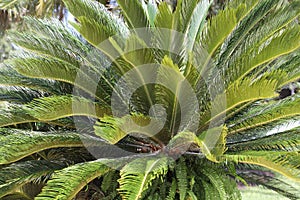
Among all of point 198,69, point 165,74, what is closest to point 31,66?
point 165,74

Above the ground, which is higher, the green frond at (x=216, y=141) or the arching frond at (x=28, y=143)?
the green frond at (x=216, y=141)

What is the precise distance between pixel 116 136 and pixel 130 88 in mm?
739

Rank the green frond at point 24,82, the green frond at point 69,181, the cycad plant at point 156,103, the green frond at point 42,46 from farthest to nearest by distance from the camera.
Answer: the green frond at point 24,82, the green frond at point 42,46, the cycad plant at point 156,103, the green frond at point 69,181

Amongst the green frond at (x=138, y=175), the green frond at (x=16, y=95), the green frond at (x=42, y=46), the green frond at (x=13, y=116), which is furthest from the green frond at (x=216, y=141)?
the green frond at (x=16, y=95)

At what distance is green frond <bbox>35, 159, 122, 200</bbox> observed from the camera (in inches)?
A: 95.9

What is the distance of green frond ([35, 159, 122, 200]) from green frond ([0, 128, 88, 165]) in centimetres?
36

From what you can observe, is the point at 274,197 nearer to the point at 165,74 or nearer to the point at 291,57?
the point at 291,57

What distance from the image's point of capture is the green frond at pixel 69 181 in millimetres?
2436

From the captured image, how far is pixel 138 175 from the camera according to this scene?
2.45m

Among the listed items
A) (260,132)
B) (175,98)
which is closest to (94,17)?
(175,98)

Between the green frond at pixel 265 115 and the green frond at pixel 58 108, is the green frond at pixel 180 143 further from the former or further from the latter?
the green frond at pixel 58 108

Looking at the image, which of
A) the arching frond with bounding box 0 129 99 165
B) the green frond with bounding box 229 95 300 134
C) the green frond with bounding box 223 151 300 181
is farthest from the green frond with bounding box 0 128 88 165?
the green frond with bounding box 229 95 300 134

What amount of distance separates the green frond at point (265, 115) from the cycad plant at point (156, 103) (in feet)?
0.03

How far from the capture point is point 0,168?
3217mm
